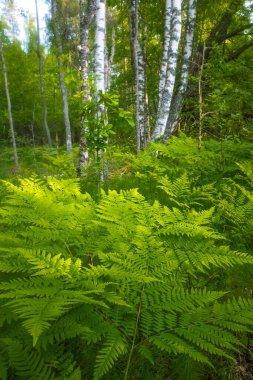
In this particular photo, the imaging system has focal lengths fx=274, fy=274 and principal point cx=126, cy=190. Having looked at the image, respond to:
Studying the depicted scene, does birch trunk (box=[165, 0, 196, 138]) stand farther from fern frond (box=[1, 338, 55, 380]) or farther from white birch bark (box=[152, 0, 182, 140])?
fern frond (box=[1, 338, 55, 380])

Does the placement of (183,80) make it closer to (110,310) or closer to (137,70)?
(137,70)

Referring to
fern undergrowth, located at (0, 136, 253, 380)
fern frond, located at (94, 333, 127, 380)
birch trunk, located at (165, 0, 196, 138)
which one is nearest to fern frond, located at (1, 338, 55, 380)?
fern undergrowth, located at (0, 136, 253, 380)

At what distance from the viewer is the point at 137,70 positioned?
9.34 metres

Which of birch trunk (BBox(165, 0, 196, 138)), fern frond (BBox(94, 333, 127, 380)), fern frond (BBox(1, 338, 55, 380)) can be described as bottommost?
fern frond (BBox(1, 338, 55, 380))

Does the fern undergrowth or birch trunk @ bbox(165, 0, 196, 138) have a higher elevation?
birch trunk @ bbox(165, 0, 196, 138)

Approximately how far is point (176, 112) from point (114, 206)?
714 cm

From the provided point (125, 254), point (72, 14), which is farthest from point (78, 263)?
point (72, 14)

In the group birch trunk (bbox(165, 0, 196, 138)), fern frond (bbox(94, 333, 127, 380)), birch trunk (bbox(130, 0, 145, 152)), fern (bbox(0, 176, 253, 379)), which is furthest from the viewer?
birch trunk (bbox(130, 0, 145, 152))

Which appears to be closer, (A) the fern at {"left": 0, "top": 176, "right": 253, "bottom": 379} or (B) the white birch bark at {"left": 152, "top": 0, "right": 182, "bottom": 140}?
(A) the fern at {"left": 0, "top": 176, "right": 253, "bottom": 379}

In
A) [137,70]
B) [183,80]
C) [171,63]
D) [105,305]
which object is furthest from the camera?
[137,70]

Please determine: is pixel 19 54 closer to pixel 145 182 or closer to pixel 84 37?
pixel 84 37

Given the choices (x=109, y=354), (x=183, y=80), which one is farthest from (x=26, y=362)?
(x=183, y=80)

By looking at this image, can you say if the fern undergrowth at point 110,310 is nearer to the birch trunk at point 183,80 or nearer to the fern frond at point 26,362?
the fern frond at point 26,362

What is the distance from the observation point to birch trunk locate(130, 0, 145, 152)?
9234 mm
